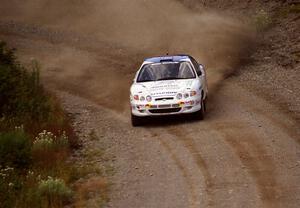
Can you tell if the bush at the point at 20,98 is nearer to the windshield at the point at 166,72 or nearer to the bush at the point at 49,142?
the bush at the point at 49,142

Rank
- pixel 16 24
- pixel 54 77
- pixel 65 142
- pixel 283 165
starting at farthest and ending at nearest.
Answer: pixel 16 24 < pixel 54 77 < pixel 65 142 < pixel 283 165

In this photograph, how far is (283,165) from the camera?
536 inches

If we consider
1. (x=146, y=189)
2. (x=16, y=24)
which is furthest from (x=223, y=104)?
(x=16, y=24)

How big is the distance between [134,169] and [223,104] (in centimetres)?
712

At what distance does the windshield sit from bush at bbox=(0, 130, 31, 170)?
18.0 ft

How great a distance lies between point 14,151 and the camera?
46.9 ft

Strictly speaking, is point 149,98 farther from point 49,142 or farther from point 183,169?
point 183,169

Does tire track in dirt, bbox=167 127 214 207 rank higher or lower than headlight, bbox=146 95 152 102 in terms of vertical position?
lower

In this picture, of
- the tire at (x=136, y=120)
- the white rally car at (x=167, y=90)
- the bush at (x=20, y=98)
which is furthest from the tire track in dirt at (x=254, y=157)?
the bush at (x=20, y=98)

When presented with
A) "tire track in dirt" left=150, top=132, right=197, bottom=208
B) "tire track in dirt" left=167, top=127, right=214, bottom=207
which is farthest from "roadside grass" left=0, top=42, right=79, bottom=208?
"tire track in dirt" left=167, top=127, right=214, bottom=207

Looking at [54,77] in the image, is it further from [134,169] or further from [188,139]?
[134,169]

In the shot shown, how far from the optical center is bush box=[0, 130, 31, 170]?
46.2ft

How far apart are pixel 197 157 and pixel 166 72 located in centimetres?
506

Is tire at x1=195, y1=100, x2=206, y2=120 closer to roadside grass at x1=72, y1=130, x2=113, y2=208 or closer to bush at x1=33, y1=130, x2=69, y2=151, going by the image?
roadside grass at x1=72, y1=130, x2=113, y2=208
